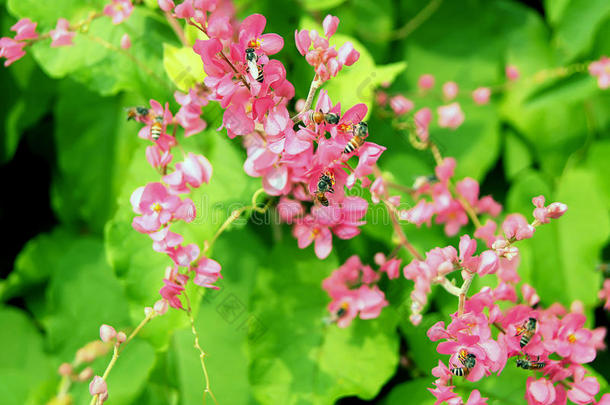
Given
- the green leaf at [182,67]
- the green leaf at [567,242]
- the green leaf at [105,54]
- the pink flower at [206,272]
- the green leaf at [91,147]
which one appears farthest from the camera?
the green leaf at [91,147]

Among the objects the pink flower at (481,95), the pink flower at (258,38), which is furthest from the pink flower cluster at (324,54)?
the pink flower at (481,95)

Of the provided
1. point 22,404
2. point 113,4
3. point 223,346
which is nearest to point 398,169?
point 223,346

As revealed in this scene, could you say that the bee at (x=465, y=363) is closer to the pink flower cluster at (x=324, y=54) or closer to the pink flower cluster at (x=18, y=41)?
the pink flower cluster at (x=324, y=54)

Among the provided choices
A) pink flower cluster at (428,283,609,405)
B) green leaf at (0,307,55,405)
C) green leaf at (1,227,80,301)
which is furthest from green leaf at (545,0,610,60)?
green leaf at (0,307,55,405)

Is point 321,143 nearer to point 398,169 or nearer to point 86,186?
point 398,169

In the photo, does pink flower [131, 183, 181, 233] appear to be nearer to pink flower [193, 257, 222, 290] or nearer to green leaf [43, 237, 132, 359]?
pink flower [193, 257, 222, 290]

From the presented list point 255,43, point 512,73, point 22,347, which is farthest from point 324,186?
point 22,347
